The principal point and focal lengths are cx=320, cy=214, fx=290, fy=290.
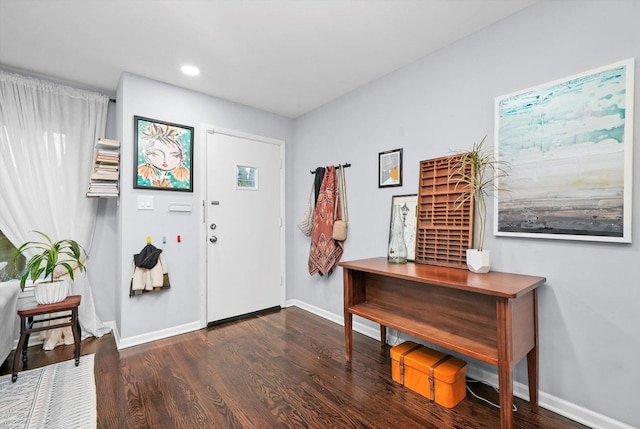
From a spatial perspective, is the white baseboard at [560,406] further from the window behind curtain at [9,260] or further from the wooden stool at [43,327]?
the window behind curtain at [9,260]

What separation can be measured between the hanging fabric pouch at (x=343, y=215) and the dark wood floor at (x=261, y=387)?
0.98 m

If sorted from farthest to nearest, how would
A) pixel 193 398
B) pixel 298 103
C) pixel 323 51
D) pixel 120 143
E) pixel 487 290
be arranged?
1. pixel 298 103
2. pixel 120 143
3. pixel 323 51
4. pixel 193 398
5. pixel 487 290

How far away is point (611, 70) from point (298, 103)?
262 cm

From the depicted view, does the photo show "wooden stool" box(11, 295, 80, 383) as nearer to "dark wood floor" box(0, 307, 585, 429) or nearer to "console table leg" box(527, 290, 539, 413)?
"dark wood floor" box(0, 307, 585, 429)

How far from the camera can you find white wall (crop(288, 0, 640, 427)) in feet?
4.93

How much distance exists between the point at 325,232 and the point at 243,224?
970mm

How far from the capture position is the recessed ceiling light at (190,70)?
2.54 metres

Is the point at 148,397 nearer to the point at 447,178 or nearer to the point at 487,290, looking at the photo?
the point at 487,290

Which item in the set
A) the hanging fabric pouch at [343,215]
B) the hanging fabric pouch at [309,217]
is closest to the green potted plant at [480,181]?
the hanging fabric pouch at [343,215]

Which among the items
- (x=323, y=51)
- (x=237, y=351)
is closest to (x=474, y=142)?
(x=323, y=51)

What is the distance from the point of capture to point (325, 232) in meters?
3.14

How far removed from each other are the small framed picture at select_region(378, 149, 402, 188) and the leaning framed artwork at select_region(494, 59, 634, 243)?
80 centimetres

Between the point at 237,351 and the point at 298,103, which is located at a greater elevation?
the point at 298,103

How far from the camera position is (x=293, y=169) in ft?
12.6
